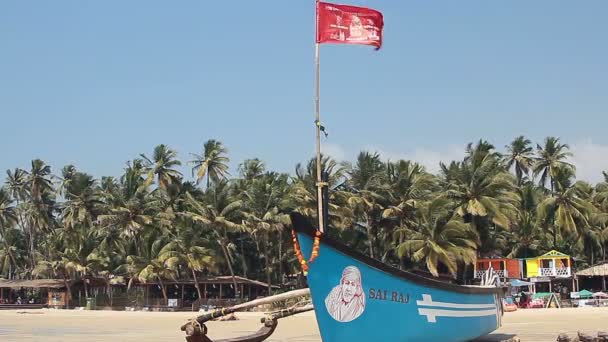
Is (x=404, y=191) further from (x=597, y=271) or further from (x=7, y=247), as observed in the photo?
(x=7, y=247)

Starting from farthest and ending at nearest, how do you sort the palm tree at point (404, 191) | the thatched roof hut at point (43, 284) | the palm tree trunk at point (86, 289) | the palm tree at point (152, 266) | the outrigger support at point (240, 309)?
the thatched roof hut at point (43, 284)
the palm tree trunk at point (86, 289)
the palm tree at point (152, 266)
the palm tree at point (404, 191)
the outrigger support at point (240, 309)

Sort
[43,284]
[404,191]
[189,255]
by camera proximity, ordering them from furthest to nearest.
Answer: [43,284], [189,255], [404,191]

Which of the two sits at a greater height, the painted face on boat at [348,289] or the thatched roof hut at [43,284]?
the painted face on boat at [348,289]

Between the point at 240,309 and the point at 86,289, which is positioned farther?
the point at 86,289

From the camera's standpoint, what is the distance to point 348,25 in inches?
536

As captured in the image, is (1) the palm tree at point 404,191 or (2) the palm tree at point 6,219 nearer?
(1) the palm tree at point 404,191

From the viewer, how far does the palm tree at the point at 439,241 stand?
135 feet

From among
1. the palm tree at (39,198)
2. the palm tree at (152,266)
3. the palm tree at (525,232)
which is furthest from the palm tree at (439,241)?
the palm tree at (39,198)

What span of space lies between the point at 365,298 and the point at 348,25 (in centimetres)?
552

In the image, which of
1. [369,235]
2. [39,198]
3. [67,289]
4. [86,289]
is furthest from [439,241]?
[39,198]

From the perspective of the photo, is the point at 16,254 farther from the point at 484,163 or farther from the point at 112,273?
the point at 484,163

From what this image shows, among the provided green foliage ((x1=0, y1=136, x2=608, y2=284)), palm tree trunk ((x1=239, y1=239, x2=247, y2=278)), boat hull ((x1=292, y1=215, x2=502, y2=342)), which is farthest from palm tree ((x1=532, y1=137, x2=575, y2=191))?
boat hull ((x1=292, y1=215, x2=502, y2=342))

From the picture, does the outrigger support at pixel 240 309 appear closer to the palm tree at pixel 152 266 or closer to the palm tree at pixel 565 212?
the palm tree at pixel 152 266

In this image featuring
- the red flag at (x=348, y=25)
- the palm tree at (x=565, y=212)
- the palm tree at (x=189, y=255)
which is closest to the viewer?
the red flag at (x=348, y=25)
